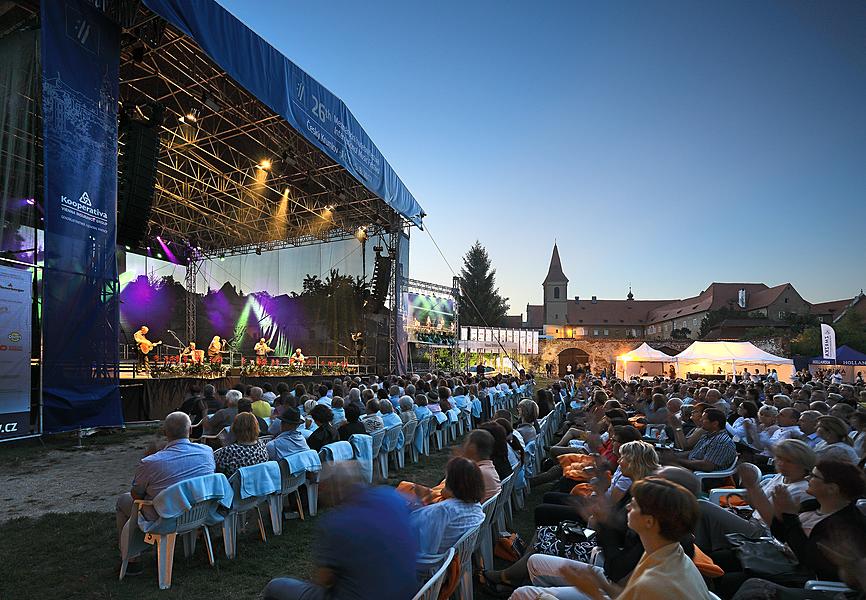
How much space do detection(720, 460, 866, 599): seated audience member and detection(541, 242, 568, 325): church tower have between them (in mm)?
60961

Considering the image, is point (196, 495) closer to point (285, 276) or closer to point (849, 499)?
point (849, 499)

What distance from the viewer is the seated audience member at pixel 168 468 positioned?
3.14m

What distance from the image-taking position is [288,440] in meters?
4.30

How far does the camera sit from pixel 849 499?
6.97ft

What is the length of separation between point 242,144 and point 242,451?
11.0 meters

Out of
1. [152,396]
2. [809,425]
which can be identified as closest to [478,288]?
[152,396]

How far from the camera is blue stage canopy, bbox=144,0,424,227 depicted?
308 inches

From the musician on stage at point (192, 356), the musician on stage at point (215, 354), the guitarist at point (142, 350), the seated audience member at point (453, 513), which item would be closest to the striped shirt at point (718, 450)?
the seated audience member at point (453, 513)

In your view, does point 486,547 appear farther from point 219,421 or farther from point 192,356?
point 192,356

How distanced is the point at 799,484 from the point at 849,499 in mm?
595

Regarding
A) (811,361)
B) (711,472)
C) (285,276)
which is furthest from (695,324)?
(711,472)

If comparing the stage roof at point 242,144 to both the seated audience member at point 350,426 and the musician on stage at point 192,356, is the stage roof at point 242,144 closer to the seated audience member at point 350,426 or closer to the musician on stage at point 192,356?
the musician on stage at point 192,356

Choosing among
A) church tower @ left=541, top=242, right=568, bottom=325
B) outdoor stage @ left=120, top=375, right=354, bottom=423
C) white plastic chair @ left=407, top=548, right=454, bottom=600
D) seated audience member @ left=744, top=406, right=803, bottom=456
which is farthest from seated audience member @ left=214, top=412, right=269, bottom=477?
church tower @ left=541, top=242, right=568, bottom=325

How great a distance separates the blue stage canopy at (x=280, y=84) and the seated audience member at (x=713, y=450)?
8.85 metres
